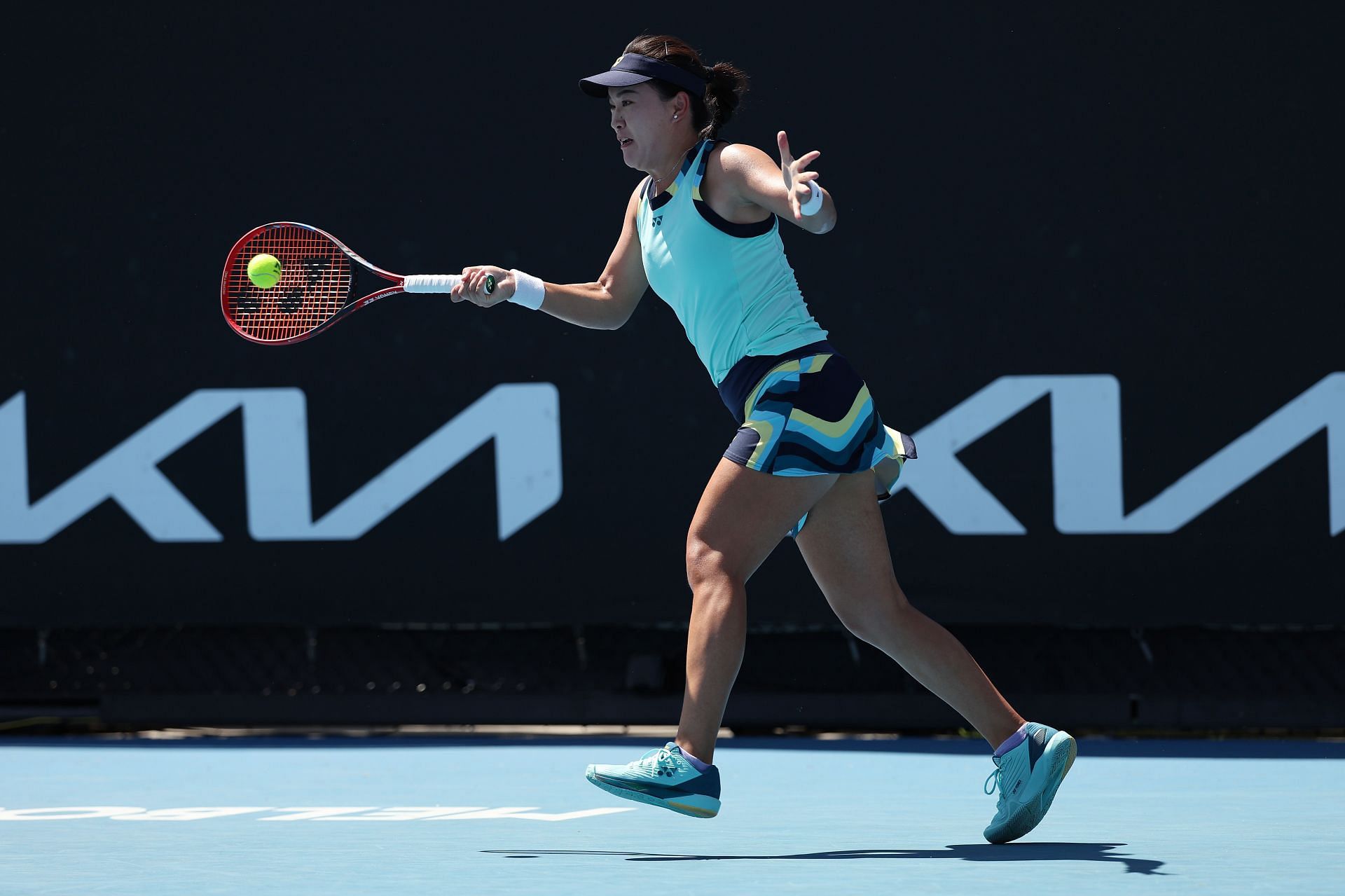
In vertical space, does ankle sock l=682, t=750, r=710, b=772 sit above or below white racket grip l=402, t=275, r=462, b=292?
below

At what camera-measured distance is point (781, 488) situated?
3434 mm

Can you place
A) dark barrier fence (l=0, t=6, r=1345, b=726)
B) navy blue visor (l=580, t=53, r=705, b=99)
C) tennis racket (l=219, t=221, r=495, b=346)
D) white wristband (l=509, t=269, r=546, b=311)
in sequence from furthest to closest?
dark barrier fence (l=0, t=6, r=1345, b=726) < tennis racket (l=219, t=221, r=495, b=346) < white wristband (l=509, t=269, r=546, b=311) < navy blue visor (l=580, t=53, r=705, b=99)

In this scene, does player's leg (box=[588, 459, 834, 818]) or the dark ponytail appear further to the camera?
the dark ponytail

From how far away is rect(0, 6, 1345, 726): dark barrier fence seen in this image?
5203 mm

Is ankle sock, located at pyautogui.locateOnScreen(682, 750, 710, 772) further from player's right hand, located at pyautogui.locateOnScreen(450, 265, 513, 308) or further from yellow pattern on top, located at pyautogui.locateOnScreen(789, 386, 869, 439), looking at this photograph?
player's right hand, located at pyautogui.locateOnScreen(450, 265, 513, 308)

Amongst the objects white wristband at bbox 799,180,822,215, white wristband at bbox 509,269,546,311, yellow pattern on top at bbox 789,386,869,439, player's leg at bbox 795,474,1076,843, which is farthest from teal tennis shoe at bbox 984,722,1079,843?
white wristband at bbox 509,269,546,311

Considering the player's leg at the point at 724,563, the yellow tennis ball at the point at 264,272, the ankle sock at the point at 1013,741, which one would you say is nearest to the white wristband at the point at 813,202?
the player's leg at the point at 724,563

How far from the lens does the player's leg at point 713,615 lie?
3.31 m

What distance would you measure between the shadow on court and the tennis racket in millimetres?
1234

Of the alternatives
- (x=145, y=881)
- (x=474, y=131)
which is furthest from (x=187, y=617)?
(x=145, y=881)

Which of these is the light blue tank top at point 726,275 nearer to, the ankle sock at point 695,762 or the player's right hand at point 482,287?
the player's right hand at point 482,287

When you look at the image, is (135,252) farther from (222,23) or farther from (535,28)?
(535,28)

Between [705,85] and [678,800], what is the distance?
4.29ft

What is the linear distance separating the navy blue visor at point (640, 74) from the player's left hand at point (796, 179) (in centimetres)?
46
